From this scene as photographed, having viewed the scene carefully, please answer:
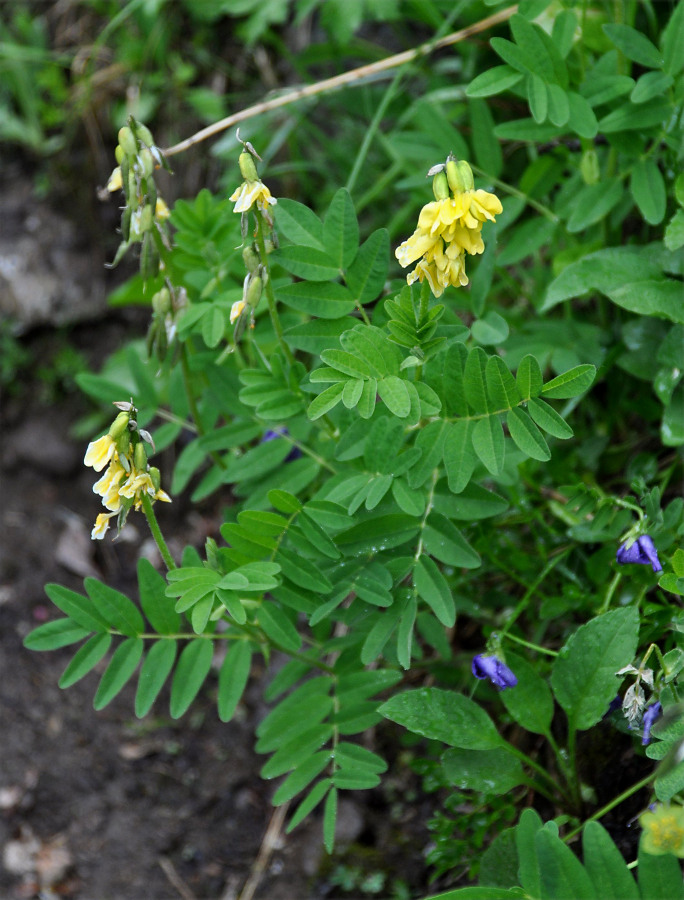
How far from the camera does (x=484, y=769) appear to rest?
1.42 metres

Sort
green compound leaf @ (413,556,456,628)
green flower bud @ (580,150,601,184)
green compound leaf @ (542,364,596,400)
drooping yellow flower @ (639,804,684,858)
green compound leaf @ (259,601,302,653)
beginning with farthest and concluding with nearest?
1. green flower bud @ (580,150,601,184)
2. green compound leaf @ (259,601,302,653)
3. green compound leaf @ (413,556,456,628)
4. green compound leaf @ (542,364,596,400)
5. drooping yellow flower @ (639,804,684,858)

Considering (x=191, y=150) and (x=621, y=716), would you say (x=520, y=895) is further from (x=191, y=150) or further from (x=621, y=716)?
(x=191, y=150)

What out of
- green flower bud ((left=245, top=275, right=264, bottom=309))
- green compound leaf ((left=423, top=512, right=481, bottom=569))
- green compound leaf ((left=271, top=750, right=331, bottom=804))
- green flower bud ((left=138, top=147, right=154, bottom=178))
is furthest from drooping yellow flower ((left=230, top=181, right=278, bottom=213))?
green compound leaf ((left=271, top=750, right=331, bottom=804))

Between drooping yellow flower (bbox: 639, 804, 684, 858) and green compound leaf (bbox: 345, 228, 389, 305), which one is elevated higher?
green compound leaf (bbox: 345, 228, 389, 305)

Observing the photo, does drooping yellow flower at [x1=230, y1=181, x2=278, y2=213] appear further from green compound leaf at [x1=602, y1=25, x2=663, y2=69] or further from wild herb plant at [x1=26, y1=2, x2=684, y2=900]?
green compound leaf at [x1=602, y1=25, x2=663, y2=69]

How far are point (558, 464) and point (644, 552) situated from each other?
1.52ft

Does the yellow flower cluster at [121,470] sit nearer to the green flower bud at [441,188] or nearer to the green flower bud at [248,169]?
the green flower bud at [248,169]

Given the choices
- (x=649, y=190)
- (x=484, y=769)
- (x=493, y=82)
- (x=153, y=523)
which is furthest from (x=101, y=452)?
(x=649, y=190)

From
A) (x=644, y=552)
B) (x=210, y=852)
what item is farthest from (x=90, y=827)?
(x=644, y=552)

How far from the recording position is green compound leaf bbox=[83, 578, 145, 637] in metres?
1.46

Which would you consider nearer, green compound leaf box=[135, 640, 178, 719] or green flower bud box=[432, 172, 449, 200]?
green flower bud box=[432, 172, 449, 200]

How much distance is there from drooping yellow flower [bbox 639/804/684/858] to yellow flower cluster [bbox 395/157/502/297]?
0.74m

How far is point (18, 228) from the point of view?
3271 millimetres

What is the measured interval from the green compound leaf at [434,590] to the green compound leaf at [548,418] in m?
0.30
